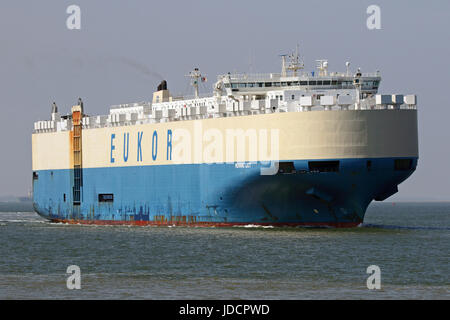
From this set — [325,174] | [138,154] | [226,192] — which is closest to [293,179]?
[325,174]

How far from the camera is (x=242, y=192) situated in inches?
2067

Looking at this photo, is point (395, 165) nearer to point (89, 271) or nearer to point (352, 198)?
point (352, 198)

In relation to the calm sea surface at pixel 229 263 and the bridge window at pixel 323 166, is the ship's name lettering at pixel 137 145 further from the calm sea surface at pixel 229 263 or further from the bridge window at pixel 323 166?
the bridge window at pixel 323 166

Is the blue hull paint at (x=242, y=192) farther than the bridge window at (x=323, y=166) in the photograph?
Yes

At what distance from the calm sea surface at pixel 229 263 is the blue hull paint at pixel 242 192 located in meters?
1.16

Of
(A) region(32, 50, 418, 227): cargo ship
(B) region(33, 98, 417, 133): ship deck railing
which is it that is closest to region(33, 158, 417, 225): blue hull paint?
(A) region(32, 50, 418, 227): cargo ship

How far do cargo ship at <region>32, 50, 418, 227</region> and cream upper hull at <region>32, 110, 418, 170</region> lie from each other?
0.05m

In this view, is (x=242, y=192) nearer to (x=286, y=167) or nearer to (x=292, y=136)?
(x=286, y=167)

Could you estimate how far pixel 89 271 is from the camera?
3534 cm

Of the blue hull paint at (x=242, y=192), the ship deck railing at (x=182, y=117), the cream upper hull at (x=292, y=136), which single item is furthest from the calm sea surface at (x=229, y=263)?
the ship deck railing at (x=182, y=117)

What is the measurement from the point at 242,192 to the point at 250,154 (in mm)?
2123

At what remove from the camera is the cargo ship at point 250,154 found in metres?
49.4

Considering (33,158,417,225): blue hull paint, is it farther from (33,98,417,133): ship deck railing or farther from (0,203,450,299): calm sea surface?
(33,98,417,133): ship deck railing

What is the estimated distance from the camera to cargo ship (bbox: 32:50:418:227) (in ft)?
162
